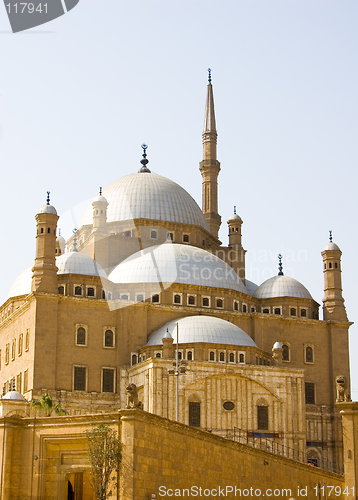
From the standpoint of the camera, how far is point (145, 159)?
6047 centimetres

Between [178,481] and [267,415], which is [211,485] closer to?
[178,481]

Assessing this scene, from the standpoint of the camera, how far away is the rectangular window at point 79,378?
45688mm

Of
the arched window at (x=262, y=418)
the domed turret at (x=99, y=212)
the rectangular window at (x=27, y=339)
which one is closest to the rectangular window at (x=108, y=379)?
the rectangular window at (x=27, y=339)

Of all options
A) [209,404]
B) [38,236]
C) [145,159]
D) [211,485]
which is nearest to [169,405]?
[209,404]

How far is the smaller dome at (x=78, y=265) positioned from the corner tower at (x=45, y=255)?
2.14 metres

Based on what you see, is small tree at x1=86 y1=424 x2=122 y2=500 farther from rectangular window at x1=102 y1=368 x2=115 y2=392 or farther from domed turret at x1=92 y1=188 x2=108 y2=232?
domed turret at x1=92 y1=188 x2=108 y2=232

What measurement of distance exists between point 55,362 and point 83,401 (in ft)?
7.88

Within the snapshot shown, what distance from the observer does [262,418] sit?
44812 mm

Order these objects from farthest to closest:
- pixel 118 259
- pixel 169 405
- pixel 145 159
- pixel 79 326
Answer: pixel 145 159
pixel 118 259
pixel 79 326
pixel 169 405

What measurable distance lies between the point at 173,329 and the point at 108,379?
418 centimetres

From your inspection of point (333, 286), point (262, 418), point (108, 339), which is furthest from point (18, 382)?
point (333, 286)

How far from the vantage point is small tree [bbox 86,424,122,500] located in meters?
24.0

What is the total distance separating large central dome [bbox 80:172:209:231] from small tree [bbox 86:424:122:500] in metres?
30.8

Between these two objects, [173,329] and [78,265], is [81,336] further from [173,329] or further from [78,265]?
[173,329]
